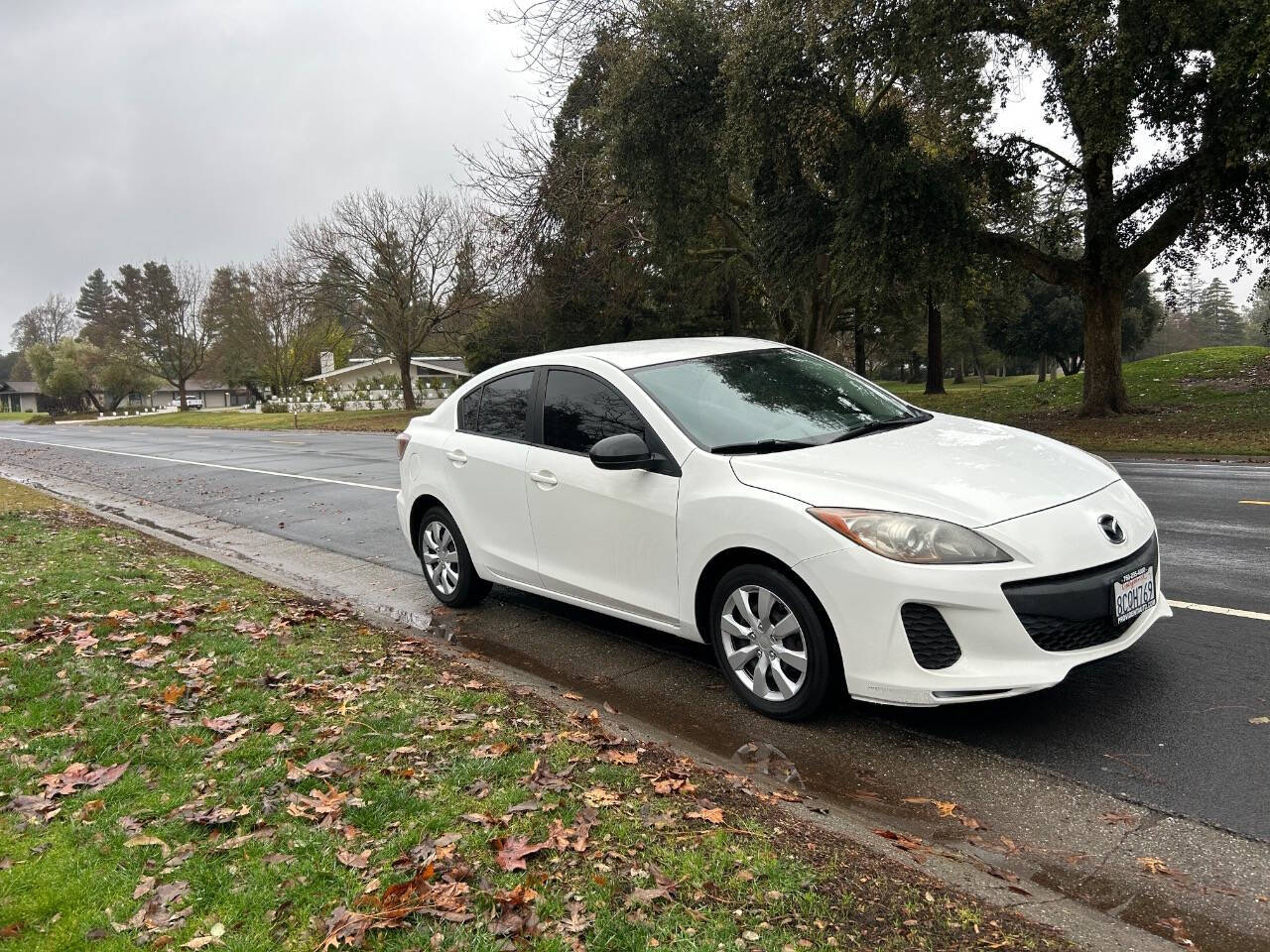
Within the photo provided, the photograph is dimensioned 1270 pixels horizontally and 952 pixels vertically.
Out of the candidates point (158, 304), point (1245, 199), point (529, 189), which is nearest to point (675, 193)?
point (529, 189)

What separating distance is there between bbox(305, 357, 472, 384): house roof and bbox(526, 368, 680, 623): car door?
213 ft

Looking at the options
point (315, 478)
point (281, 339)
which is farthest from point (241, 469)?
point (281, 339)

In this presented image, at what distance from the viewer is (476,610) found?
6.70m

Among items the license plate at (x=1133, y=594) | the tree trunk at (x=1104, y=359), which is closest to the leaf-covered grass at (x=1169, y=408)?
the tree trunk at (x=1104, y=359)

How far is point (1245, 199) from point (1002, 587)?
19.2 m

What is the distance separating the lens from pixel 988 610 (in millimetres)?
3705

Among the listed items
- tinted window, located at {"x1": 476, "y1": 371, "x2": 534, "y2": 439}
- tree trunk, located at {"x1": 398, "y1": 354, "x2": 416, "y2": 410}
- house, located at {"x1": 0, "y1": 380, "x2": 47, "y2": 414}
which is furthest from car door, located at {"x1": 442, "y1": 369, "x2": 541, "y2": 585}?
house, located at {"x1": 0, "y1": 380, "x2": 47, "y2": 414}

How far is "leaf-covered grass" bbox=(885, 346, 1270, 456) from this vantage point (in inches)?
631

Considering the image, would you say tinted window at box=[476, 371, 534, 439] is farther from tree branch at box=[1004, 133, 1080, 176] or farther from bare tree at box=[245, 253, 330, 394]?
→ bare tree at box=[245, 253, 330, 394]

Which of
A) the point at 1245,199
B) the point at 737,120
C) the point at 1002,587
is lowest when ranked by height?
the point at 1002,587

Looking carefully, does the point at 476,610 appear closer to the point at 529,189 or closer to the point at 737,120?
the point at 737,120

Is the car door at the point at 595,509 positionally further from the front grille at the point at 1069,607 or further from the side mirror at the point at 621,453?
the front grille at the point at 1069,607

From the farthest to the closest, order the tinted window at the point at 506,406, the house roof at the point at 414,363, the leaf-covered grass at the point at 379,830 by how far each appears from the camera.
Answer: the house roof at the point at 414,363 → the tinted window at the point at 506,406 → the leaf-covered grass at the point at 379,830

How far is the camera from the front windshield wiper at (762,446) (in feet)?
15.2
